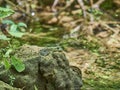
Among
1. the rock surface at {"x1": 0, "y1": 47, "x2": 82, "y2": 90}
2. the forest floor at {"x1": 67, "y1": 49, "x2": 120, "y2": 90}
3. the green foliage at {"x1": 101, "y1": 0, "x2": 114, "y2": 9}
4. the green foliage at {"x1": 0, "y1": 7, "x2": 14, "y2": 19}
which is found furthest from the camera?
the green foliage at {"x1": 101, "y1": 0, "x2": 114, "y2": 9}

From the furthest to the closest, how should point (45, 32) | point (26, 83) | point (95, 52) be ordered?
point (45, 32) < point (95, 52) < point (26, 83)

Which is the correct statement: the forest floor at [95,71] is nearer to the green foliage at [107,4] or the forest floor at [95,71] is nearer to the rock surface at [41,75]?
the rock surface at [41,75]

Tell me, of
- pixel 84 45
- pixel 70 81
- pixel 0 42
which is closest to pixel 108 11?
pixel 84 45

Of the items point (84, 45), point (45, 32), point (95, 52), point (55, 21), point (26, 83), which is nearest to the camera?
point (26, 83)

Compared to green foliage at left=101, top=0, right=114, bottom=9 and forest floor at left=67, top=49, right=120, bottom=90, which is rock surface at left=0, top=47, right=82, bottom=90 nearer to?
forest floor at left=67, top=49, right=120, bottom=90

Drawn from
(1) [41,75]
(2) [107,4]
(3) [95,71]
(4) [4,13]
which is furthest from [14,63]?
(2) [107,4]

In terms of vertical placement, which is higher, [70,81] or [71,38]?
[70,81]

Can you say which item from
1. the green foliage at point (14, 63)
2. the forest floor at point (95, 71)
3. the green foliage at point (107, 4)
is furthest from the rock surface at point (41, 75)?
the green foliage at point (107, 4)

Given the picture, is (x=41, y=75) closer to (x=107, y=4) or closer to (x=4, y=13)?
(x=4, y=13)

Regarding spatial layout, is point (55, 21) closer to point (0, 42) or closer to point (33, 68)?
point (0, 42)

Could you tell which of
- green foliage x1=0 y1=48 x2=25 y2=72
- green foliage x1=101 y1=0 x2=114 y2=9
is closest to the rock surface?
green foliage x1=0 y1=48 x2=25 y2=72

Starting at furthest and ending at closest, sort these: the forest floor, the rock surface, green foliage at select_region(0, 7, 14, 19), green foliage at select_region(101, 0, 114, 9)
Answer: green foliage at select_region(101, 0, 114, 9), the forest floor, the rock surface, green foliage at select_region(0, 7, 14, 19)
